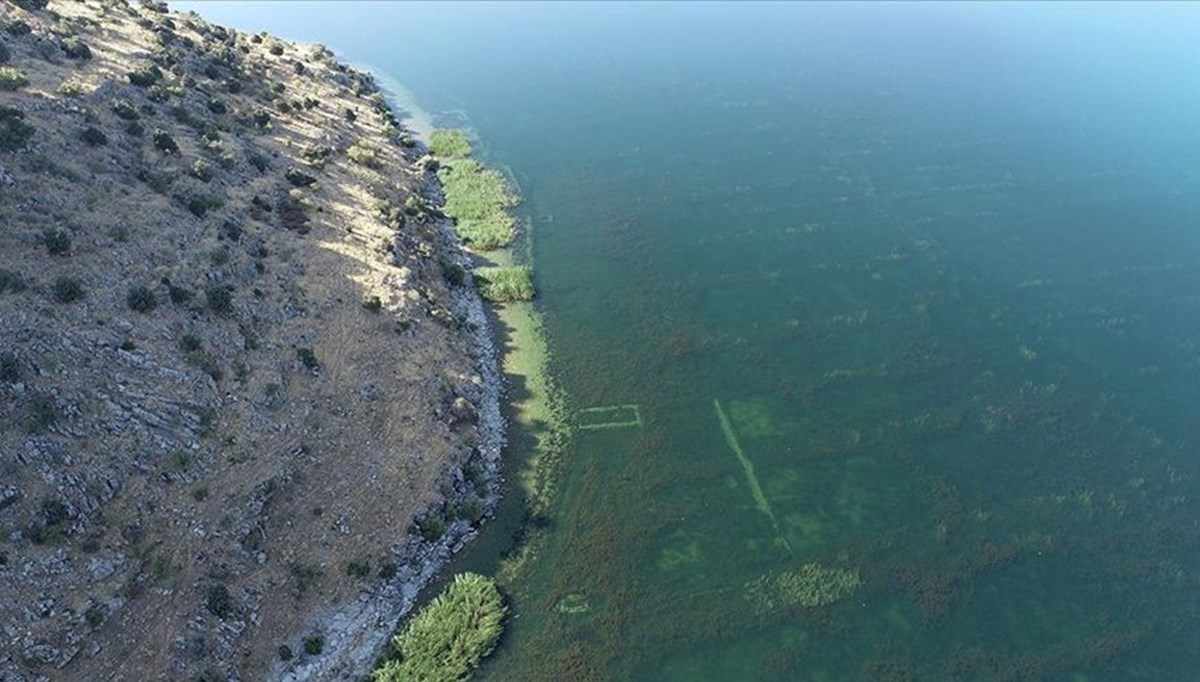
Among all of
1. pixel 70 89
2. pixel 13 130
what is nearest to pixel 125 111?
pixel 70 89

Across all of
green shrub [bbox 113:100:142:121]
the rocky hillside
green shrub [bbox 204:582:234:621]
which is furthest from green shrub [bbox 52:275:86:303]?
green shrub [bbox 113:100:142:121]

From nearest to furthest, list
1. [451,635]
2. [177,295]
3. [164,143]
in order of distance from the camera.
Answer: [451,635] < [177,295] < [164,143]

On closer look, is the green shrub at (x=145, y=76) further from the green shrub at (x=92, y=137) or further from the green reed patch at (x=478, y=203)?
the green reed patch at (x=478, y=203)

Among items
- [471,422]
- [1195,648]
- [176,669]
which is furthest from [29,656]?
[1195,648]

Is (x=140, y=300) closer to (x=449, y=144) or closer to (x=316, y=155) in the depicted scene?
(x=316, y=155)

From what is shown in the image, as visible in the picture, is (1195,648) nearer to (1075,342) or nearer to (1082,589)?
Answer: (1082,589)

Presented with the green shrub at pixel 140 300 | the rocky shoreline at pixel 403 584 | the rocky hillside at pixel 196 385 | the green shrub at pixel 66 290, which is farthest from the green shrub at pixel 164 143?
the rocky shoreline at pixel 403 584

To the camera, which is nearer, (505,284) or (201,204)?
(201,204)
